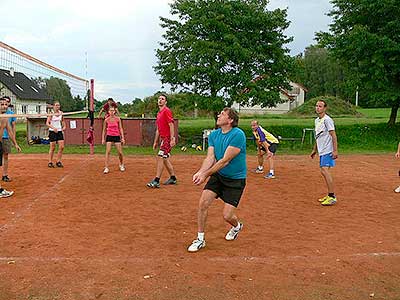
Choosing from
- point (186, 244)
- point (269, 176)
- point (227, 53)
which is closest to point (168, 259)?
point (186, 244)

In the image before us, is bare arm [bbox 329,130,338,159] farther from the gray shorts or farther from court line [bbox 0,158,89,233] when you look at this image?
the gray shorts

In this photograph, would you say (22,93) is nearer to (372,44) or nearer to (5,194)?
(5,194)

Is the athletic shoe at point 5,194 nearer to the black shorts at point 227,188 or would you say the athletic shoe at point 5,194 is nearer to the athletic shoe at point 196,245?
the athletic shoe at point 196,245

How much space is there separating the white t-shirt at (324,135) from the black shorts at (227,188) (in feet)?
10.4

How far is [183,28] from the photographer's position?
826 inches

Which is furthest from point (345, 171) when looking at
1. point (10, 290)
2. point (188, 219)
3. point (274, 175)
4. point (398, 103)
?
point (398, 103)

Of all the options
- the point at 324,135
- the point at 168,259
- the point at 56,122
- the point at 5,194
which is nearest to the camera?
the point at 168,259

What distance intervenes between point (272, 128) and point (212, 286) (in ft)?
66.3

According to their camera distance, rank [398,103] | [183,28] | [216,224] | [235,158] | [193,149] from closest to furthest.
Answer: [235,158] < [216,224] < [193,149] < [183,28] < [398,103]

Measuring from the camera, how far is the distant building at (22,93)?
48.2ft

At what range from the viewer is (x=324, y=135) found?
823cm

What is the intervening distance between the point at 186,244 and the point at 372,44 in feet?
58.4

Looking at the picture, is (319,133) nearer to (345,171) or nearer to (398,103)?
(345,171)

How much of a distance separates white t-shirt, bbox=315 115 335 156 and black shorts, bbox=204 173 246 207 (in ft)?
10.4
